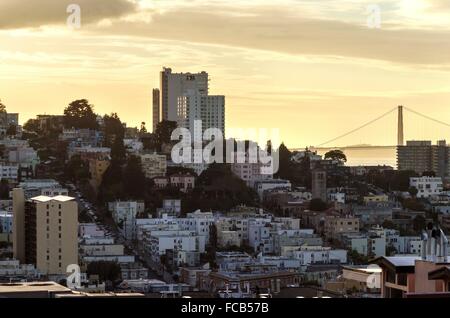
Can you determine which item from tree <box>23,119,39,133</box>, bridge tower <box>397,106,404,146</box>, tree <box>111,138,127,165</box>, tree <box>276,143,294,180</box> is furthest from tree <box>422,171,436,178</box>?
tree <box>23,119,39,133</box>

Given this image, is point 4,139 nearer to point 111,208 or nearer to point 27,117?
point 27,117

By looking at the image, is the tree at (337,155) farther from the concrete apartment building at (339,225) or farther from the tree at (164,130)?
the tree at (164,130)

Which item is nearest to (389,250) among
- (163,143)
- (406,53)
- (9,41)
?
(163,143)

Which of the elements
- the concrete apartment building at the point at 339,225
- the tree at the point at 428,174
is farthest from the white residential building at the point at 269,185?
the tree at the point at 428,174

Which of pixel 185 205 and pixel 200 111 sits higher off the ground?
pixel 200 111

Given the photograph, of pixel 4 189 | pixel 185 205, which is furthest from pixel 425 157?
pixel 4 189

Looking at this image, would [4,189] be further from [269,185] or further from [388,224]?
[388,224]
